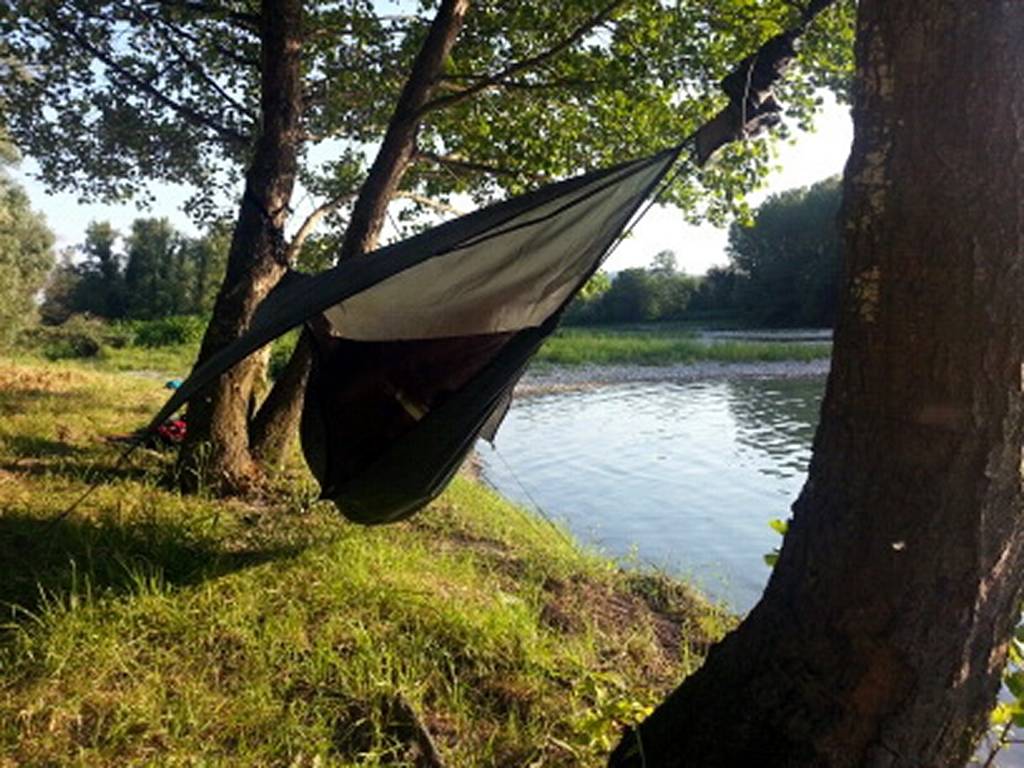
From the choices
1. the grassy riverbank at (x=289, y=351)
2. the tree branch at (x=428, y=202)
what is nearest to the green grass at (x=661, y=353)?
the grassy riverbank at (x=289, y=351)

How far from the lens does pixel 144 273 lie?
31.8 m

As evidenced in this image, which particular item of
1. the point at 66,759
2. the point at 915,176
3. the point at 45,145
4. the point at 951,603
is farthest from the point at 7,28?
the point at 951,603

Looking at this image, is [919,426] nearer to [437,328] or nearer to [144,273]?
[437,328]

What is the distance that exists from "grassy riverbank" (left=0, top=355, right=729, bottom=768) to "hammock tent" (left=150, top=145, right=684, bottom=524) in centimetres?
42

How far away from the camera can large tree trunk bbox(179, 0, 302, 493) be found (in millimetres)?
3701

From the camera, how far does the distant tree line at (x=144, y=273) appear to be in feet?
103

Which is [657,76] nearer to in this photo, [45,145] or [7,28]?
[7,28]

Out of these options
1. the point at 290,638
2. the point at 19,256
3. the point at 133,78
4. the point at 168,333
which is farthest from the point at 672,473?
the point at 168,333

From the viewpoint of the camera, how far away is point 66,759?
1.61m

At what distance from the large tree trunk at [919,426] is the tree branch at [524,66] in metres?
3.12

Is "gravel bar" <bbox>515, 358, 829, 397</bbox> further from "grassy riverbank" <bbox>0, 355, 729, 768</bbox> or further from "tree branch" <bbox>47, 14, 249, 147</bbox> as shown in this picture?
"grassy riverbank" <bbox>0, 355, 729, 768</bbox>

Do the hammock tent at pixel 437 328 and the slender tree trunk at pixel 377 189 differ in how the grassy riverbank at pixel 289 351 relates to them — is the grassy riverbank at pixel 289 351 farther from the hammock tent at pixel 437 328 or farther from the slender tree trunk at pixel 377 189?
the hammock tent at pixel 437 328

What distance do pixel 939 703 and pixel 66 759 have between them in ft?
5.50

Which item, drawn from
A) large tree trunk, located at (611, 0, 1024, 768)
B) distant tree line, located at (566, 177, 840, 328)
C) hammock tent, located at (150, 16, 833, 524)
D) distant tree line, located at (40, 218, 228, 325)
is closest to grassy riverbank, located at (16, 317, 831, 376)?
distant tree line, located at (40, 218, 228, 325)
